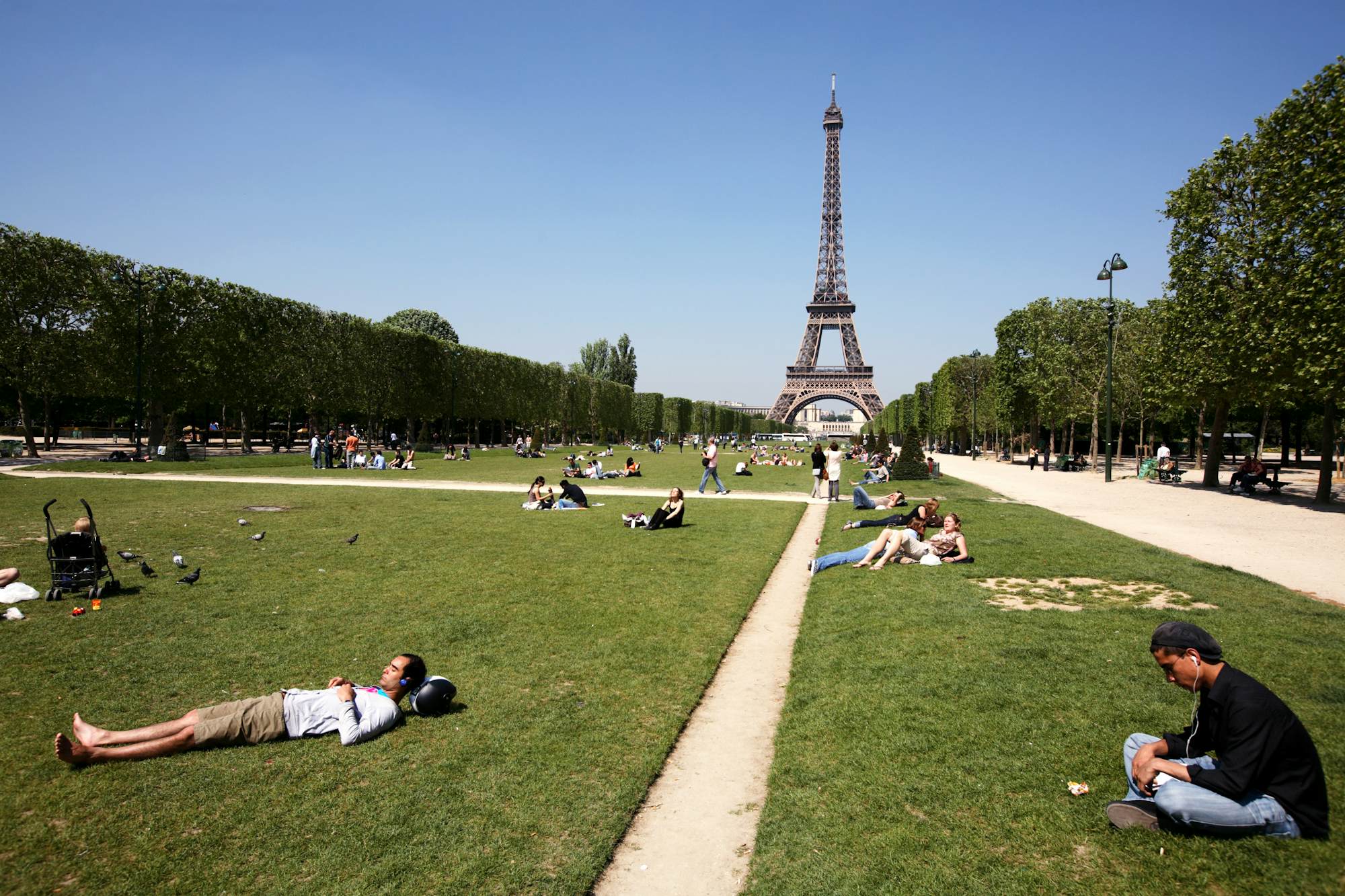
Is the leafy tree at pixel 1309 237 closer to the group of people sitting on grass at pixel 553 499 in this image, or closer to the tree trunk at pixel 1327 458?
the tree trunk at pixel 1327 458

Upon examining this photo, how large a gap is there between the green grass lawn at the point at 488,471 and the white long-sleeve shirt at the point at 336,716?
18681mm

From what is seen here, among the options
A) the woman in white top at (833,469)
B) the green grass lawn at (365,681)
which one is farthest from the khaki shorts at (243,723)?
the woman in white top at (833,469)

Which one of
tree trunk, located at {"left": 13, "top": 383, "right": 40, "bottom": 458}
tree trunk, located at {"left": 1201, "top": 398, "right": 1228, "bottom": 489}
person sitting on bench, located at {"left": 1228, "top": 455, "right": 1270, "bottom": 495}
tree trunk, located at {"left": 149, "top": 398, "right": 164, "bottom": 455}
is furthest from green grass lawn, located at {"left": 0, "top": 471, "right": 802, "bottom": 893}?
tree trunk, located at {"left": 149, "top": 398, "right": 164, "bottom": 455}

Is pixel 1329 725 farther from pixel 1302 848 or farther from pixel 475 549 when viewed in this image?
pixel 475 549

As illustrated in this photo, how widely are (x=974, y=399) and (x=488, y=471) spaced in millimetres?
45031

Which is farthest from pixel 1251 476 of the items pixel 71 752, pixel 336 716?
pixel 71 752

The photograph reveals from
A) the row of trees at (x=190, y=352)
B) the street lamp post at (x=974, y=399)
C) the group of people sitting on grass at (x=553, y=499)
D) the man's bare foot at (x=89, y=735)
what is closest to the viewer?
the man's bare foot at (x=89, y=735)

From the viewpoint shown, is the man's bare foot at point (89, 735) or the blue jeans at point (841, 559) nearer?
the man's bare foot at point (89, 735)

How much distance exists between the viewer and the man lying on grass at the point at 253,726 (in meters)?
5.05

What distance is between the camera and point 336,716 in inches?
222

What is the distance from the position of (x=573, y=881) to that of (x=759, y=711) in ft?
9.40

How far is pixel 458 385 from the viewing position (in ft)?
191

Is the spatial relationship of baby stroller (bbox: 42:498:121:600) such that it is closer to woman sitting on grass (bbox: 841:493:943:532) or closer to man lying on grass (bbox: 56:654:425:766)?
man lying on grass (bbox: 56:654:425:766)

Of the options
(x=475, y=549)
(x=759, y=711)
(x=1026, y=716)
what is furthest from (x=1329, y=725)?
(x=475, y=549)
